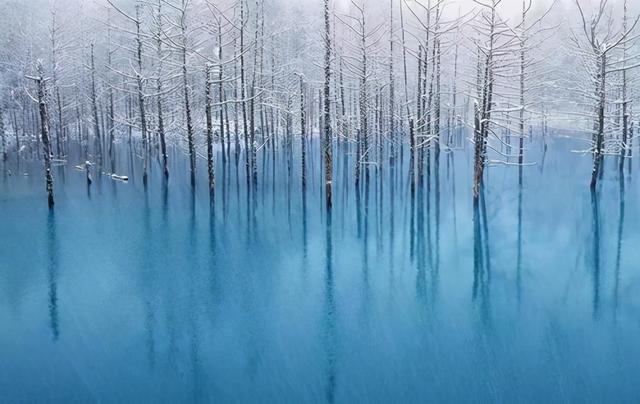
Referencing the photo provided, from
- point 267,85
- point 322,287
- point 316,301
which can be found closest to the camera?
point 316,301

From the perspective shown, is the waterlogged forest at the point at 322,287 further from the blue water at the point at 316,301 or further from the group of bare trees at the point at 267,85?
the group of bare trees at the point at 267,85

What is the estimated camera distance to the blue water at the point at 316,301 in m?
8.55

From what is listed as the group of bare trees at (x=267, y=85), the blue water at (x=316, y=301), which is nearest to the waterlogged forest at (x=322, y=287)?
the blue water at (x=316, y=301)

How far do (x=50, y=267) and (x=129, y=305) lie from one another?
13.4 ft

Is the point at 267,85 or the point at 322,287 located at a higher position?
the point at 267,85

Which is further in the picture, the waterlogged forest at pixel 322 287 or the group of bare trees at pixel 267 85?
the group of bare trees at pixel 267 85

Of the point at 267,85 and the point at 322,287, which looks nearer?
the point at 322,287

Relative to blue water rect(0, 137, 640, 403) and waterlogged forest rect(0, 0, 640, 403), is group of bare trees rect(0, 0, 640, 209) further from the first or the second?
blue water rect(0, 137, 640, 403)

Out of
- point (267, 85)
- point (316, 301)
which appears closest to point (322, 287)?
point (316, 301)

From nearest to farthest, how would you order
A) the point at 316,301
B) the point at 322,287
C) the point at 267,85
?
the point at 316,301, the point at 322,287, the point at 267,85

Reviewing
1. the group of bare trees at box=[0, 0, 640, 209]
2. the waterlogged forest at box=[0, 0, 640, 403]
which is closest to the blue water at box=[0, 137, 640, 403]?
the waterlogged forest at box=[0, 0, 640, 403]

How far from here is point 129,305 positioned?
1177 cm

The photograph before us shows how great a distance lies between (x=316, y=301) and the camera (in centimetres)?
1221

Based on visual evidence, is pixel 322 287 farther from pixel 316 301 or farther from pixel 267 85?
pixel 267 85
